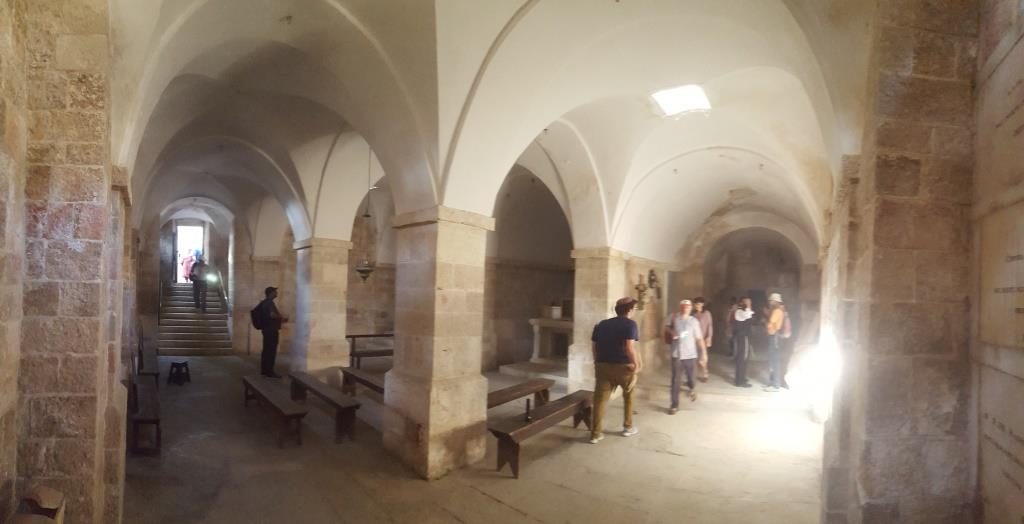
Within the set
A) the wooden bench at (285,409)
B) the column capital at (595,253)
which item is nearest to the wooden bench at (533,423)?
the wooden bench at (285,409)

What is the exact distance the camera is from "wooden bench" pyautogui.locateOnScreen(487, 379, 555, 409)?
570 cm

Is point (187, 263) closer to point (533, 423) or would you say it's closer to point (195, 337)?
point (195, 337)

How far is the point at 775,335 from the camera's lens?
8516 mm

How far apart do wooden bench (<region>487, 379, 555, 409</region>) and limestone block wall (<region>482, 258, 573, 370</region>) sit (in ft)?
14.1

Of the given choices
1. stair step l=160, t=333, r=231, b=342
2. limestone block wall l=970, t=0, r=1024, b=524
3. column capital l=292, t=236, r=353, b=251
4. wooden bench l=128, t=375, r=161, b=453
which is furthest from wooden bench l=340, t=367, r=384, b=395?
stair step l=160, t=333, r=231, b=342

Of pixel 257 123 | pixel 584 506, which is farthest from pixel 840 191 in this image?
pixel 257 123

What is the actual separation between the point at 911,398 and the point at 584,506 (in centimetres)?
234

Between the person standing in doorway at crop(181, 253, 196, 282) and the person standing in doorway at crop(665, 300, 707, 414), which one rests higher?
the person standing in doorway at crop(181, 253, 196, 282)

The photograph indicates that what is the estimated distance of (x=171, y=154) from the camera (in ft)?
27.8

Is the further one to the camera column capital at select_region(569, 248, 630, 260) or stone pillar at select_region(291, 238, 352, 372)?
column capital at select_region(569, 248, 630, 260)

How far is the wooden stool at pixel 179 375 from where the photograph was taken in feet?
27.3

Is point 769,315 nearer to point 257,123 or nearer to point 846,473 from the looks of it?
point 846,473

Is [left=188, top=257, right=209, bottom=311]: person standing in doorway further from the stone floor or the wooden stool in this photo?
the stone floor

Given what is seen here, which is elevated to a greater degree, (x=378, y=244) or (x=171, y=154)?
(x=171, y=154)
